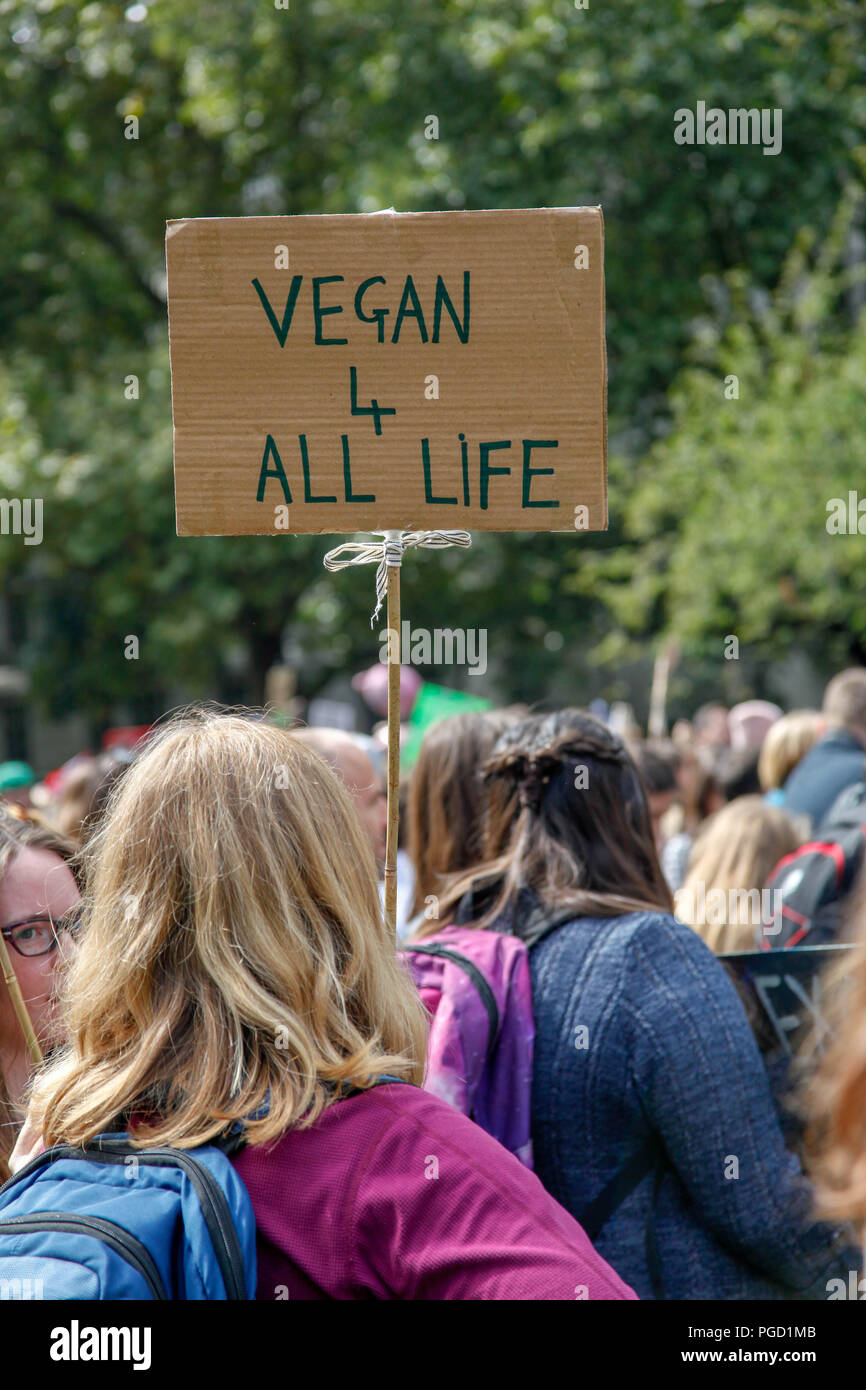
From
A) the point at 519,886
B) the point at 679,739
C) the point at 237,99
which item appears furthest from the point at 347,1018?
the point at 237,99

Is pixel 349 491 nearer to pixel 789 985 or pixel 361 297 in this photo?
pixel 361 297

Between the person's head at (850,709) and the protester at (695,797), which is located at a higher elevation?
the person's head at (850,709)

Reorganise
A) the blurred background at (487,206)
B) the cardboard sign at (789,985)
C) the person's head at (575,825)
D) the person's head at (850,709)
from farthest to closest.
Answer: the blurred background at (487,206) < the person's head at (850,709) < the cardboard sign at (789,985) < the person's head at (575,825)

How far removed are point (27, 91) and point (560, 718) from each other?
55.8 feet

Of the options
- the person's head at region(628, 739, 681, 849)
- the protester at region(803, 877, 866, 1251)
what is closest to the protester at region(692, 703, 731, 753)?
the person's head at region(628, 739, 681, 849)

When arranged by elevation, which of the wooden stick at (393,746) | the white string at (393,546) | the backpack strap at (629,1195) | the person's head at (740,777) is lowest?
the backpack strap at (629,1195)

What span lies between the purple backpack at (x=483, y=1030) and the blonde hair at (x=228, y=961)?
1.74ft

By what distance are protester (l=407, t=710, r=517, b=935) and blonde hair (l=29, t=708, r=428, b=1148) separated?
3.70 feet

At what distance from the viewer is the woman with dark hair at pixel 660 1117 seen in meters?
2.19

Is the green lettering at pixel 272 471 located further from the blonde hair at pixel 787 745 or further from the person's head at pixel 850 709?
the blonde hair at pixel 787 745

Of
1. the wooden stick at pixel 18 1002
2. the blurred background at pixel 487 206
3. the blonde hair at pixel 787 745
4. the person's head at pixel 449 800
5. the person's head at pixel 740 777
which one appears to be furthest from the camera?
the blurred background at pixel 487 206

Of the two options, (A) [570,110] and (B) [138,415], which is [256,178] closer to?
(B) [138,415]

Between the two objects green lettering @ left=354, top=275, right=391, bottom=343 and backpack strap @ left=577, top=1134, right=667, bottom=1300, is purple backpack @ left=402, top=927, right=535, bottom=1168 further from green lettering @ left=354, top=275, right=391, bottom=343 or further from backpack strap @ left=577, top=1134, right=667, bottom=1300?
green lettering @ left=354, top=275, right=391, bottom=343

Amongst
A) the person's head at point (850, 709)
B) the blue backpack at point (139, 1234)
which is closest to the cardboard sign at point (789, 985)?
the blue backpack at point (139, 1234)
